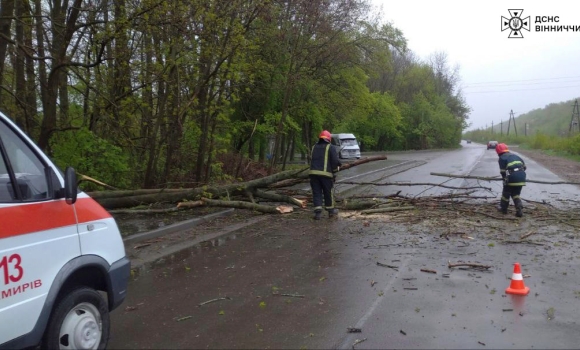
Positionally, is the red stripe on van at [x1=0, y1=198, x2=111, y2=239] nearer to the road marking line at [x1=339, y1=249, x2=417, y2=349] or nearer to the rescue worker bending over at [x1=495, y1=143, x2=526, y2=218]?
the road marking line at [x1=339, y1=249, x2=417, y2=349]

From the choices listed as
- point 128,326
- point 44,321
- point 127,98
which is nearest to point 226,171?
point 127,98

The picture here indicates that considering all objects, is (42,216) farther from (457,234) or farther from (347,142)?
(347,142)

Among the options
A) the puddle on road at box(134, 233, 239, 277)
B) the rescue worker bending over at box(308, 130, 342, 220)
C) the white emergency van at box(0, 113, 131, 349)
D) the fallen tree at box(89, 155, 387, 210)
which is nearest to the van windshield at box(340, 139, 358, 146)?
the fallen tree at box(89, 155, 387, 210)

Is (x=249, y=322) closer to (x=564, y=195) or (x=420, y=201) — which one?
(x=420, y=201)

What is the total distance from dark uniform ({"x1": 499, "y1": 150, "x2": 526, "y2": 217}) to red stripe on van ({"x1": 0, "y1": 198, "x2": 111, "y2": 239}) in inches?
351

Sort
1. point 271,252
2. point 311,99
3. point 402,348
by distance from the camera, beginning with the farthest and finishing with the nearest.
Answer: point 311,99
point 271,252
point 402,348

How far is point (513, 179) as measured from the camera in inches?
405

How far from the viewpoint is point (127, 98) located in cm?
1242

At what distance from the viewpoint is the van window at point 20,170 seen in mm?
3377

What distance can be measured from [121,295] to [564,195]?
14.1 m

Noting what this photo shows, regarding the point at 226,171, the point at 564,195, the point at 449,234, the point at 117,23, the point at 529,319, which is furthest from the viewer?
the point at 226,171

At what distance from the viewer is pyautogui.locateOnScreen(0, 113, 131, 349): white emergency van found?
3.18m

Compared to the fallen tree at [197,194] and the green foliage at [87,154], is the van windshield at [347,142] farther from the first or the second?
the green foliage at [87,154]

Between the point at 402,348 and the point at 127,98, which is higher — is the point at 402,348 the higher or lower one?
the lower one
